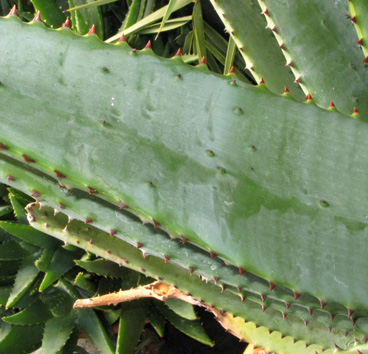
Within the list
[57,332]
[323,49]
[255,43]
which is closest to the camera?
[323,49]

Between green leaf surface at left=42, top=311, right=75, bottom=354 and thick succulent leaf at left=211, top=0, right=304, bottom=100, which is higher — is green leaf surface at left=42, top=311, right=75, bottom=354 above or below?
below

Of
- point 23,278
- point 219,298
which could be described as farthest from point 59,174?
point 23,278

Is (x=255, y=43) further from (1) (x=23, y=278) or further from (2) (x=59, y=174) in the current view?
(1) (x=23, y=278)

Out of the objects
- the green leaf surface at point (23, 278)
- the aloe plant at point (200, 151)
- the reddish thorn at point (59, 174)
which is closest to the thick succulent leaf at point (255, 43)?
the aloe plant at point (200, 151)

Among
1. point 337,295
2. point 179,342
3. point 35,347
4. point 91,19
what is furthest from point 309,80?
point 35,347

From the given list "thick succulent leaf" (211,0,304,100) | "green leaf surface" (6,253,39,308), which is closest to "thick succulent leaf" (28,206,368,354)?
"green leaf surface" (6,253,39,308)

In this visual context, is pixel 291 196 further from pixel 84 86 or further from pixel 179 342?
pixel 179 342

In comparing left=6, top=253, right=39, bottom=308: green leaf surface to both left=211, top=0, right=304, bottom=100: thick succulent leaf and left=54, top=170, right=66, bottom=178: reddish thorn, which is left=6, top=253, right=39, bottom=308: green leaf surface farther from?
left=211, top=0, right=304, bottom=100: thick succulent leaf

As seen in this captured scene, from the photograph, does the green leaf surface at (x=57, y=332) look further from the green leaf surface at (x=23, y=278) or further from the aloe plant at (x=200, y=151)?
the aloe plant at (x=200, y=151)
